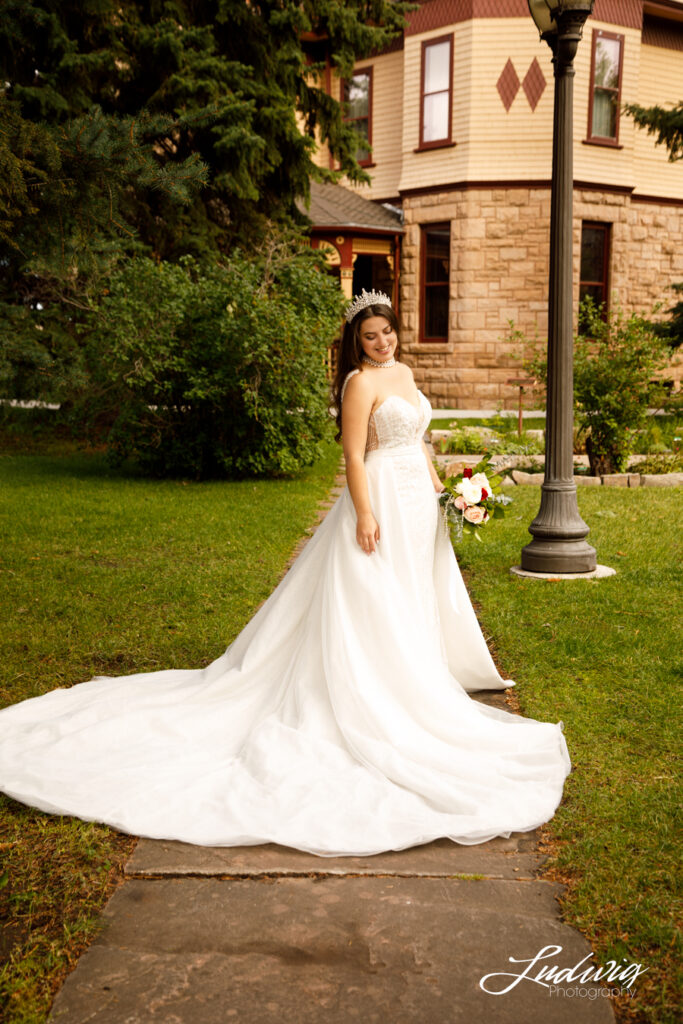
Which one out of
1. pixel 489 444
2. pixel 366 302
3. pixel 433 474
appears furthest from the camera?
pixel 489 444

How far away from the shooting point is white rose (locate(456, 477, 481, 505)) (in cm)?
428

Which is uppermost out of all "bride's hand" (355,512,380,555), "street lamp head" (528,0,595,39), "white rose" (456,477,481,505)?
"street lamp head" (528,0,595,39)

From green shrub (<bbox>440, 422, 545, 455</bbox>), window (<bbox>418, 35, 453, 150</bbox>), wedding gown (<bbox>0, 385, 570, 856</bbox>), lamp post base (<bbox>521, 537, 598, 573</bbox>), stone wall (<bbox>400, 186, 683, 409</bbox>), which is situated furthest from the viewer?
window (<bbox>418, 35, 453, 150</bbox>)

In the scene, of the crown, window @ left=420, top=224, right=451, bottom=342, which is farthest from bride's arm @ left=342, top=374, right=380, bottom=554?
window @ left=420, top=224, right=451, bottom=342

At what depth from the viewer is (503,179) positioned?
19.6m

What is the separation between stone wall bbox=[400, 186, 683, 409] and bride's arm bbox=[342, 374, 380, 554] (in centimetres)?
1595

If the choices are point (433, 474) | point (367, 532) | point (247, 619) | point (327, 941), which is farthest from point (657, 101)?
point (327, 941)

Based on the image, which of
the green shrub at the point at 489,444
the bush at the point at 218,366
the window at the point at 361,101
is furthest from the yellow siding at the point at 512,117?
the bush at the point at 218,366

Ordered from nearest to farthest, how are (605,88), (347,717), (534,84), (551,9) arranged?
(347,717) < (551,9) < (534,84) < (605,88)

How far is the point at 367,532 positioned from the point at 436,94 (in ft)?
61.8

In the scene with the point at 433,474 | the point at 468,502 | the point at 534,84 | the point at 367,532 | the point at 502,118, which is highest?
the point at 534,84

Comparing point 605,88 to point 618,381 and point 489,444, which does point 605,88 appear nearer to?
point 489,444

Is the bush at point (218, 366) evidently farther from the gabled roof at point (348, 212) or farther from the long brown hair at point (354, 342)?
the gabled roof at point (348, 212)

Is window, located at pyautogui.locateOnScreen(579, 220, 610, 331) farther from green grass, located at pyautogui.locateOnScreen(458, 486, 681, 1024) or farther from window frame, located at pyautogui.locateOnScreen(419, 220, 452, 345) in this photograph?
green grass, located at pyautogui.locateOnScreen(458, 486, 681, 1024)
